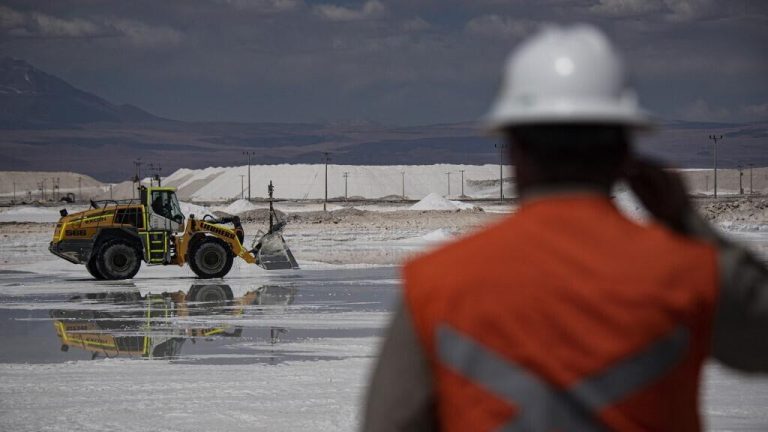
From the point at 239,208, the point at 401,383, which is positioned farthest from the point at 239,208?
the point at 401,383

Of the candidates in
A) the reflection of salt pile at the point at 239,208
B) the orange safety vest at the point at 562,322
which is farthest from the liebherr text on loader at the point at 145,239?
the reflection of salt pile at the point at 239,208

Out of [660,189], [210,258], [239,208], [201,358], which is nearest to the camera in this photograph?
[660,189]

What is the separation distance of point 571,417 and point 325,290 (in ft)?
62.6

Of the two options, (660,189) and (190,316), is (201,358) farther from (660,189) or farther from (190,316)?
(660,189)

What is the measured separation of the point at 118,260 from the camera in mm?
23000

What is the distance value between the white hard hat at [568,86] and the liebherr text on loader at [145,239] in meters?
21.0

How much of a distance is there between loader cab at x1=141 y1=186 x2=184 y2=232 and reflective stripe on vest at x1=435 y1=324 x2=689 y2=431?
21062 millimetres

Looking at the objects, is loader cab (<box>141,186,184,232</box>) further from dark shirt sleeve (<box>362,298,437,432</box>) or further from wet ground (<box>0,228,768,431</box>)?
dark shirt sleeve (<box>362,298,437,432</box>)

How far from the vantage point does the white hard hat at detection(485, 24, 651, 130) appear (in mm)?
1896

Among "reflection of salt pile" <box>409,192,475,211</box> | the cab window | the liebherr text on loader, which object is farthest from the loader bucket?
"reflection of salt pile" <box>409,192,475,211</box>

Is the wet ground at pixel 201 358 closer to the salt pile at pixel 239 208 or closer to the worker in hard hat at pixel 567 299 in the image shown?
the worker in hard hat at pixel 567 299

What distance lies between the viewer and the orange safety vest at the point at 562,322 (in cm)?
176

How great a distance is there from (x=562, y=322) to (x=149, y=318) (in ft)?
49.2

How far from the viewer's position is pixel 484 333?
5.83 ft
